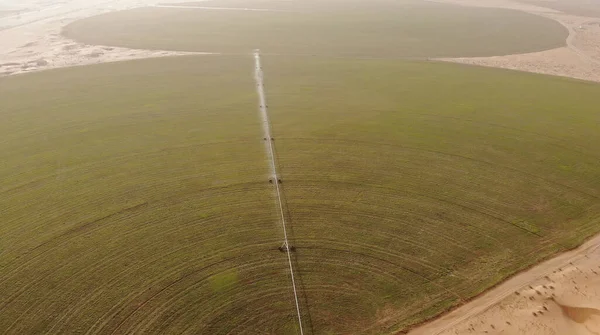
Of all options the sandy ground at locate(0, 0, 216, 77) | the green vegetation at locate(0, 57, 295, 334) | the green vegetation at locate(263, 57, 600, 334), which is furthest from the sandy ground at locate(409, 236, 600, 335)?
the sandy ground at locate(0, 0, 216, 77)

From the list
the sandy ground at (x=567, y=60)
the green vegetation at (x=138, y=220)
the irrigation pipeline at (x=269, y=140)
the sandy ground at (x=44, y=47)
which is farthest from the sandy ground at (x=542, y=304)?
the sandy ground at (x=44, y=47)

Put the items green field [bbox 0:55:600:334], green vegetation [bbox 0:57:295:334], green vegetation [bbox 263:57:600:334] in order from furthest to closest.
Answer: green vegetation [bbox 263:57:600:334]
green field [bbox 0:55:600:334]
green vegetation [bbox 0:57:295:334]

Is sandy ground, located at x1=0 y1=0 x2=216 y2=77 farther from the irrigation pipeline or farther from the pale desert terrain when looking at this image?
the irrigation pipeline

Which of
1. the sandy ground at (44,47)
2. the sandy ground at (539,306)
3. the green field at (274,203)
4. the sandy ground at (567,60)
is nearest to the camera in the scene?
the sandy ground at (539,306)

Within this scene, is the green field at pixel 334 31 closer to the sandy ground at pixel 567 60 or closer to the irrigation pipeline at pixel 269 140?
the sandy ground at pixel 567 60

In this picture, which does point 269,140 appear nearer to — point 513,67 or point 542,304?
point 542,304

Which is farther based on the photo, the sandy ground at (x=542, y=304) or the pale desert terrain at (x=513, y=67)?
the pale desert terrain at (x=513, y=67)

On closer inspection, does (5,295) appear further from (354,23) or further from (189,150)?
(354,23)
